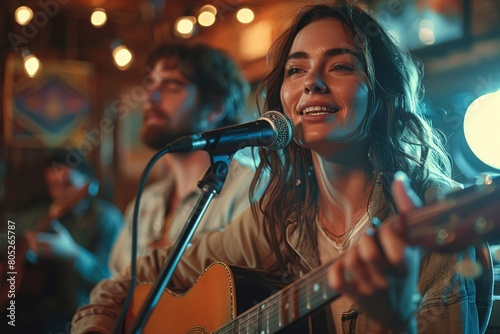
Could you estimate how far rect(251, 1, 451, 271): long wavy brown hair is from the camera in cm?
131

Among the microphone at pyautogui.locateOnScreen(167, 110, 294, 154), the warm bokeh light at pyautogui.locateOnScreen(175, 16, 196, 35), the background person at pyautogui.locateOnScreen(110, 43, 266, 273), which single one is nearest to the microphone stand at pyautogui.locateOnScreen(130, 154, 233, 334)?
the microphone at pyautogui.locateOnScreen(167, 110, 294, 154)

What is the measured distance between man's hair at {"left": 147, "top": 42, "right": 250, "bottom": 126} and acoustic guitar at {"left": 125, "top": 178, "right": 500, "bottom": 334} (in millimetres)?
1033

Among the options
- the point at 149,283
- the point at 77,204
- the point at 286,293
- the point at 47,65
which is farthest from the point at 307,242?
the point at 47,65

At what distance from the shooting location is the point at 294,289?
3.55ft

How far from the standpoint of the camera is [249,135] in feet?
3.85

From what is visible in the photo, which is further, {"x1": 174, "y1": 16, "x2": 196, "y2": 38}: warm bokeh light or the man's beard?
{"x1": 174, "y1": 16, "x2": 196, "y2": 38}: warm bokeh light

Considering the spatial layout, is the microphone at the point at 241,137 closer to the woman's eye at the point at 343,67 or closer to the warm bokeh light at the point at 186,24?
the woman's eye at the point at 343,67

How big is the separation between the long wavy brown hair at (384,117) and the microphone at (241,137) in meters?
0.21

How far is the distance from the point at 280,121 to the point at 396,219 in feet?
1.28

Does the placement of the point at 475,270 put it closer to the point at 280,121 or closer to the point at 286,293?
the point at 286,293

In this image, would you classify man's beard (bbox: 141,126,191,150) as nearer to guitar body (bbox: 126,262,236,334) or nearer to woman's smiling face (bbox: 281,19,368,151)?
guitar body (bbox: 126,262,236,334)

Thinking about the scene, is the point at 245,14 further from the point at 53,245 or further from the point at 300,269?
the point at 300,269

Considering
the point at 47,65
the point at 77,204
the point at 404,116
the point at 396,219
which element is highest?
the point at 47,65

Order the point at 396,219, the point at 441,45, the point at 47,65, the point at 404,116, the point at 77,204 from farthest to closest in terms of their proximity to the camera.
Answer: the point at 47,65 → the point at 77,204 → the point at 441,45 → the point at 404,116 → the point at 396,219
